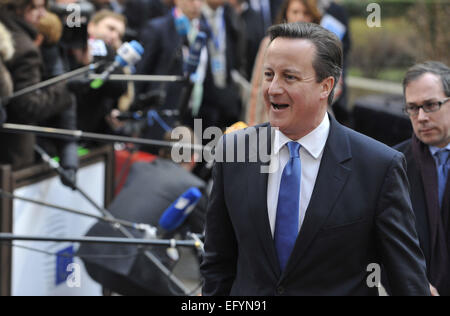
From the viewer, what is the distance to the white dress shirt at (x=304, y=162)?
2490 millimetres

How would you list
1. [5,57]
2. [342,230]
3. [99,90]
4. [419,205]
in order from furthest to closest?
[99,90] → [5,57] → [419,205] → [342,230]

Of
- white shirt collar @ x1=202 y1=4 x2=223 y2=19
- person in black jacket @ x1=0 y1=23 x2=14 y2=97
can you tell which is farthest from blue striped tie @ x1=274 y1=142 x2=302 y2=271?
white shirt collar @ x1=202 y1=4 x2=223 y2=19

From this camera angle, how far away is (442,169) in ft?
11.9

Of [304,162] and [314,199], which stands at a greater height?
[304,162]

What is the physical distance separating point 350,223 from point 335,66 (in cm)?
56

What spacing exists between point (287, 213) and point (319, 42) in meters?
0.60

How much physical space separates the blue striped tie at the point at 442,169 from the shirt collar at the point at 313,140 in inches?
50.4

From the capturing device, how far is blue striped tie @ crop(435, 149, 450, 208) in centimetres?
359

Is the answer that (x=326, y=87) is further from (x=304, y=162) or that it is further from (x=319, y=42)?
(x=304, y=162)

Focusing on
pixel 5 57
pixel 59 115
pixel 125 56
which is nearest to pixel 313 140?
pixel 125 56

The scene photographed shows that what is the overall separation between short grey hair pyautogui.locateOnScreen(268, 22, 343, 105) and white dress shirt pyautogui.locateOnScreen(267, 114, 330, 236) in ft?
0.67

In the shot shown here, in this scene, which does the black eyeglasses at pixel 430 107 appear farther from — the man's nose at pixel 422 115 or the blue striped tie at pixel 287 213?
the blue striped tie at pixel 287 213

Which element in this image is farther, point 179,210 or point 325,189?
point 179,210

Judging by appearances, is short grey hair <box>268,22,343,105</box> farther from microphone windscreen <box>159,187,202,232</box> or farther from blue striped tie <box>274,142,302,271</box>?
microphone windscreen <box>159,187,202,232</box>
